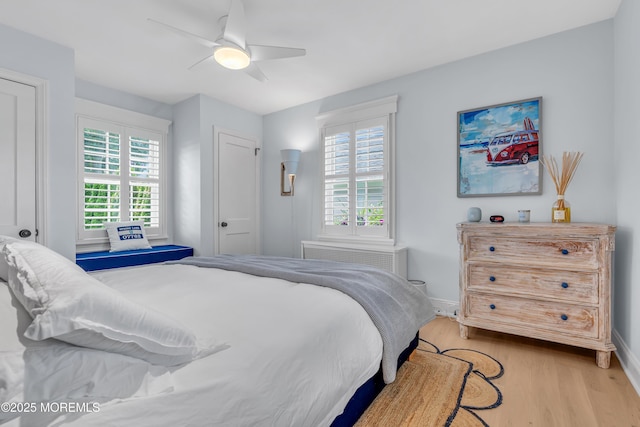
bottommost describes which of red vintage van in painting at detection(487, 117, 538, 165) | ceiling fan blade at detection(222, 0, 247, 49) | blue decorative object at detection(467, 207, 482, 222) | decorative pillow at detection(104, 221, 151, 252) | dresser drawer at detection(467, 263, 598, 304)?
dresser drawer at detection(467, 263, 598, 304)

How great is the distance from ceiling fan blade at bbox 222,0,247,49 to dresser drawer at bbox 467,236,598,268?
8.12 ft

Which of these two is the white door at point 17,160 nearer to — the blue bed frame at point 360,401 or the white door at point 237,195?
the white door at point 237,195

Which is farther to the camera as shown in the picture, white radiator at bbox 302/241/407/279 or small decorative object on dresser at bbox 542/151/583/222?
white radiator at bbox 302/241/407/279

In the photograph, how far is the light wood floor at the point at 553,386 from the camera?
1.63 meters

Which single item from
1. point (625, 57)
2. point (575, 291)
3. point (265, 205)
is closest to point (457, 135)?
point (625, 57)

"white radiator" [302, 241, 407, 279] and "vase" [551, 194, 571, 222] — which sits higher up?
"vase" [551, 194, 571, 222]

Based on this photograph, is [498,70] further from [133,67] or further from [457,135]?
[133,67]

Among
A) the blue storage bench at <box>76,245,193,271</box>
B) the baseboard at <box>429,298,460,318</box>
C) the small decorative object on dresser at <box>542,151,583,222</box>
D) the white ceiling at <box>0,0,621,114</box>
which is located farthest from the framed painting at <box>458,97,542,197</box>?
the blue storage bench at <box>76,245,193,271</box>

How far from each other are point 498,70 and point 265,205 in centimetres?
347

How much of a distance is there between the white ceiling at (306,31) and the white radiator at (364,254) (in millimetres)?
1980

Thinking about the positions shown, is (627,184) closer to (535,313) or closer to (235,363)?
(535,313)

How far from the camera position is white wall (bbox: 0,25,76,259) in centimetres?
277

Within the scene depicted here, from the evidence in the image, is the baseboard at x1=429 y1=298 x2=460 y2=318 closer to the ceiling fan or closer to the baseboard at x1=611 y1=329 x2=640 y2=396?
the baseboard at x1=611 y1=329 x2=640 y2=396

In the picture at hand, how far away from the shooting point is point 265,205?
16.1 feet
